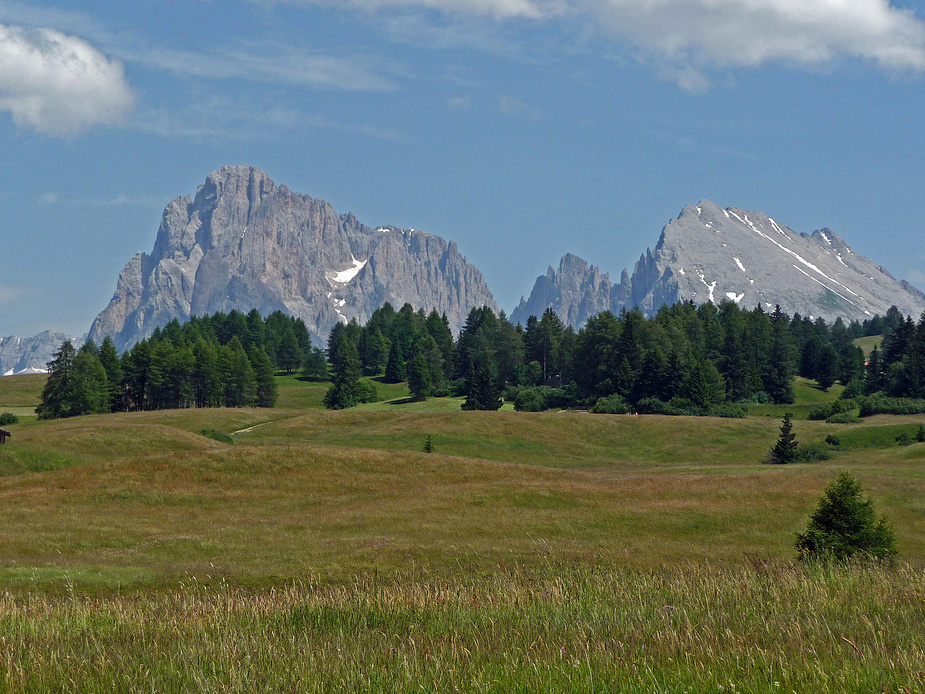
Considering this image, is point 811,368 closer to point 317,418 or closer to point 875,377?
point 875,377

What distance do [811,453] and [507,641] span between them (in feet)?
257

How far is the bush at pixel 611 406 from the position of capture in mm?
124938

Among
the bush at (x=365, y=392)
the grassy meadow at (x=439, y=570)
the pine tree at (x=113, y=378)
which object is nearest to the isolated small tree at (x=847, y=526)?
the grassy meadow at (x=439, y=570)

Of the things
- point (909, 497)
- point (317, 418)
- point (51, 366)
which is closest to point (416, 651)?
point (909, 497)

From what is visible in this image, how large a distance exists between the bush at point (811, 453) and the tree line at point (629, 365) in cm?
3609

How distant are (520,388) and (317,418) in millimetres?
58698

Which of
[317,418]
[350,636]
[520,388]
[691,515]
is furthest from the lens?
[520,388]

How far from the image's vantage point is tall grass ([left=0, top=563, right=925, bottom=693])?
7562mm

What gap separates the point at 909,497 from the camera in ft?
145

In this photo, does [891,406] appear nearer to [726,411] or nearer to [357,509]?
[726,411]

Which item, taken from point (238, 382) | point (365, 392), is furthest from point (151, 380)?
point (365, 392)

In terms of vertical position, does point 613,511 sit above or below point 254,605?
below

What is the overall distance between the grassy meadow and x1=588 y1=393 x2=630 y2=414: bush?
29.0 m

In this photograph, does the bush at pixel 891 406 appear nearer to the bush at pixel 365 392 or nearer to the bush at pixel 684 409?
the bush at pixel 684 409
